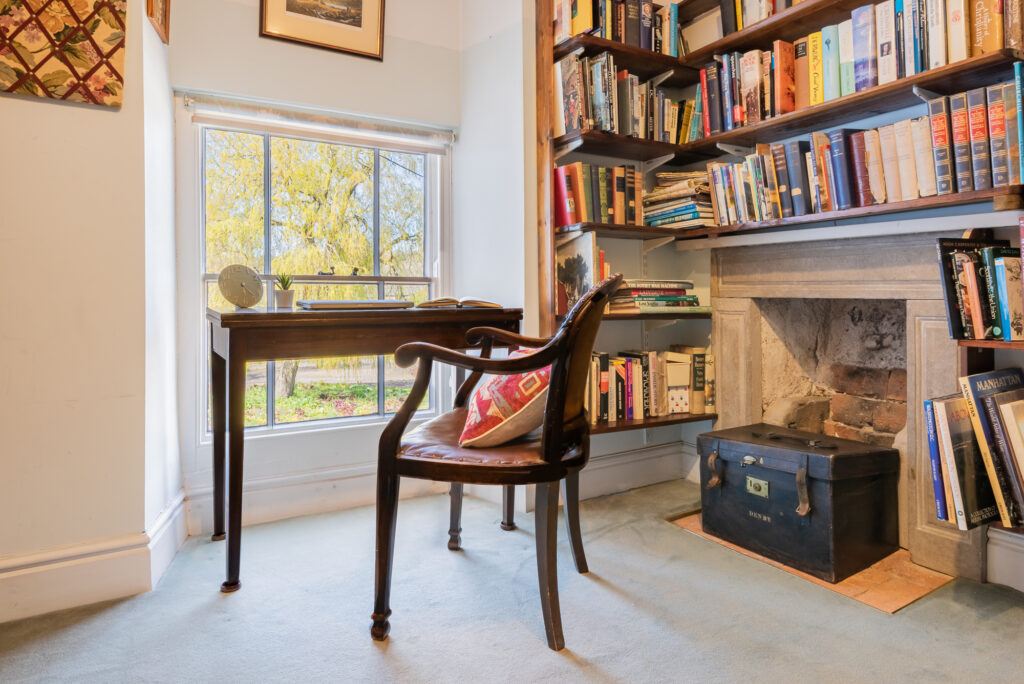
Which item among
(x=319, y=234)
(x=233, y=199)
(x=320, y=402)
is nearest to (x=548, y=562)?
(x=320, y=402)

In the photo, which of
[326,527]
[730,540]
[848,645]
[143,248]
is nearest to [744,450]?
[730,540]

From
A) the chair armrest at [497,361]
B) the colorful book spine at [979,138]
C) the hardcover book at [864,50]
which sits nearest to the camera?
the chair armrest at [497,361]

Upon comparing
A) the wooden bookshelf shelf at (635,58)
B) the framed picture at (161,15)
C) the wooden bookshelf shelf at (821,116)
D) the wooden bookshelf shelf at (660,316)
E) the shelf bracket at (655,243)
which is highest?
the wooden bookshelf shelf at (635,58)

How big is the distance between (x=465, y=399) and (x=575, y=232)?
81cm

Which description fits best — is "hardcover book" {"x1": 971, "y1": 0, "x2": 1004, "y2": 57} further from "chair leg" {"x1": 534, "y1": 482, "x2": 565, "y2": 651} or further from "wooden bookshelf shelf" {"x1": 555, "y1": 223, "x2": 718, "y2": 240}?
"chair leg" {"x1": 534, "y1": 482, "x2": 565, "y2": 651}

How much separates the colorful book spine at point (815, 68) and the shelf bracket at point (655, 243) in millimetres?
744

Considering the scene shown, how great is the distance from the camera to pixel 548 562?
1.47m

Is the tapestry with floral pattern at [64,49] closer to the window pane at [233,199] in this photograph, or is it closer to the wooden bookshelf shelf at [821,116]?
the window pane at [233,199]

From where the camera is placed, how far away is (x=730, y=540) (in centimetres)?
207

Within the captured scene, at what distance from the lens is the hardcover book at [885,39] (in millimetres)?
1797

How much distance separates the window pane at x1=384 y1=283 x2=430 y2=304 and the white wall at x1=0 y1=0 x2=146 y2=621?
3.43 feet

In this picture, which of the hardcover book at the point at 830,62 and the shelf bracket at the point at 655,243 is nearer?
the hardcover book at the point at 830,62

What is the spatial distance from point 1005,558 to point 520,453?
4.90 ft

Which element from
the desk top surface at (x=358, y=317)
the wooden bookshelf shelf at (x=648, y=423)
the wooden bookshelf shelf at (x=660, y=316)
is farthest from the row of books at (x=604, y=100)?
the wooden bookshelf shelf at (x=648, y=423)
